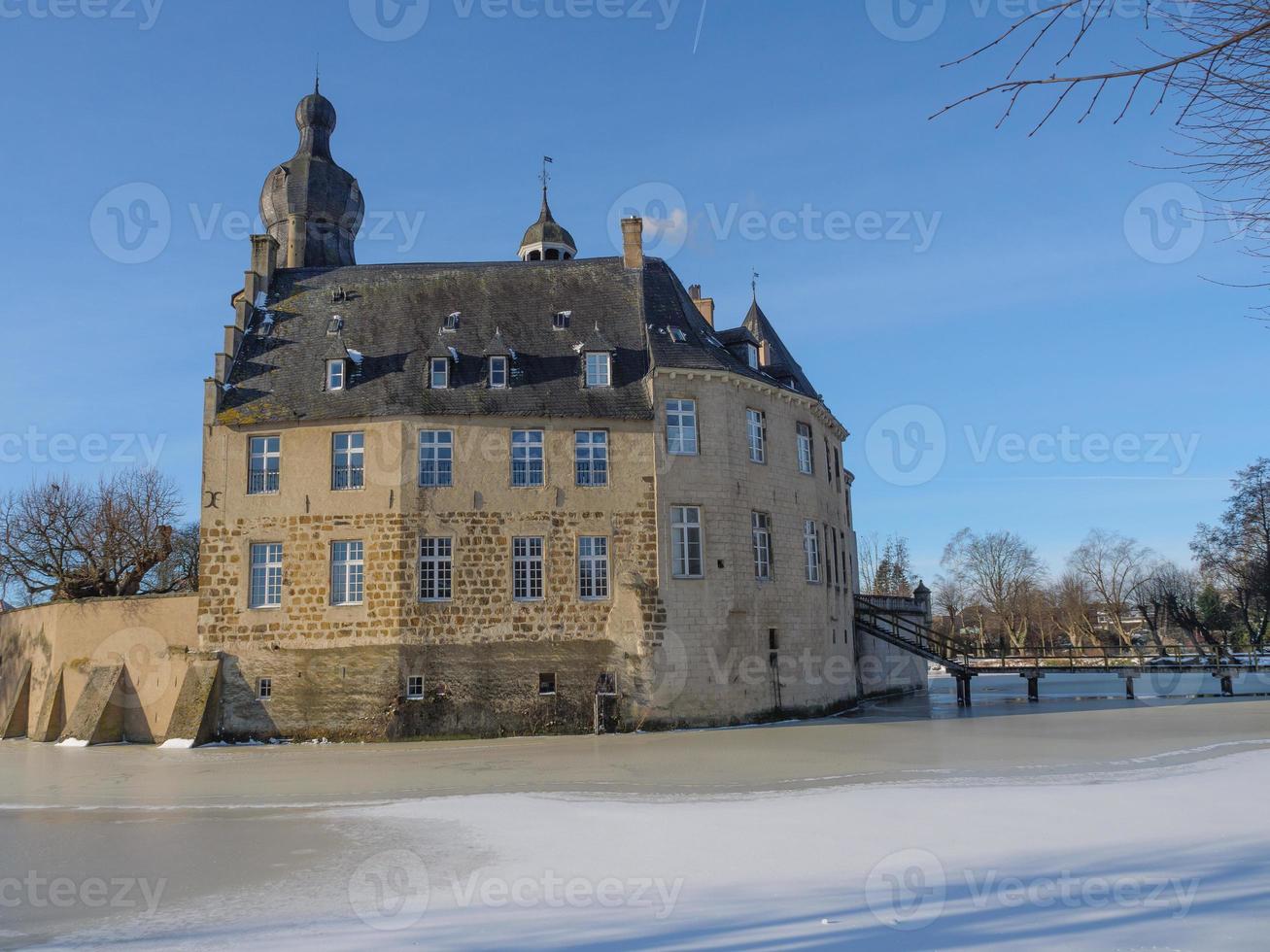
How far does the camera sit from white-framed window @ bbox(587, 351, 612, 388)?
25.4 metres

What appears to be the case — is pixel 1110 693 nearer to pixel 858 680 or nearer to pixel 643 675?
pixel 858 680

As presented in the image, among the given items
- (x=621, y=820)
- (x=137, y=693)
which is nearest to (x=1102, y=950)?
(x=621, y=820)

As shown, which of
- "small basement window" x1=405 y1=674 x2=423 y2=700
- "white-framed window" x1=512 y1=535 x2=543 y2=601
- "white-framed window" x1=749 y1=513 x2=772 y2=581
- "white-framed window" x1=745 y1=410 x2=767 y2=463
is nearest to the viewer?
"small basement window" x1=405 y1=674 x2=423 y2=700

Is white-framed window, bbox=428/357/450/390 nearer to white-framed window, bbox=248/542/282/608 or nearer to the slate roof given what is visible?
the slate roof

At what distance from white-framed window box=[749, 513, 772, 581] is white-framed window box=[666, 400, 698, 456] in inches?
99.4

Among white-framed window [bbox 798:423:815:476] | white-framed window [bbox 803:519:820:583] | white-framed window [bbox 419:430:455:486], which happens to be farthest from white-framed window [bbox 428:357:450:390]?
white-framed window [bbox 803:519:820:583]

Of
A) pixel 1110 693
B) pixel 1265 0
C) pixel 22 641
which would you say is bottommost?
pixel 1110 693

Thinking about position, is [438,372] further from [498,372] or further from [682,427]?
[682,427]

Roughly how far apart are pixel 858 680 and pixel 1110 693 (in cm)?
844

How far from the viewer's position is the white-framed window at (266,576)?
2417 cm

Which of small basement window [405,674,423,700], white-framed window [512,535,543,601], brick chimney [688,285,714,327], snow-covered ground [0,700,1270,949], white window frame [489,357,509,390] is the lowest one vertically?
snow-covered ground [0,700,1270,949]

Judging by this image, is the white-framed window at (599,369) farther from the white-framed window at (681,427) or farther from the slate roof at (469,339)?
the white-framed window at (681,427)

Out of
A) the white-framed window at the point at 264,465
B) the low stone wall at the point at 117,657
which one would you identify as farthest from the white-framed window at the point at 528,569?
the low stone wall at the point at 117,657

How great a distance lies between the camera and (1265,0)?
4.13 m
